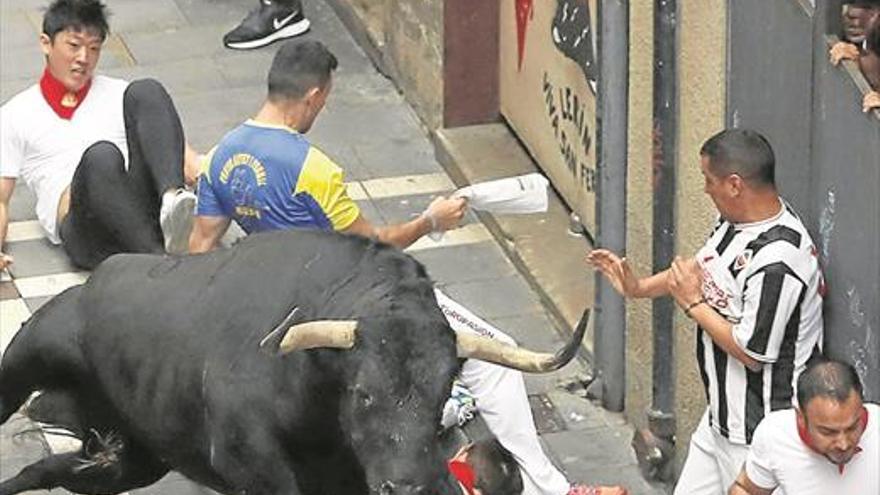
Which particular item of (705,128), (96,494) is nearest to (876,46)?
(705,128)

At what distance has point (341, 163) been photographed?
13.5 m

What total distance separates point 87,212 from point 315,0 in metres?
3.79

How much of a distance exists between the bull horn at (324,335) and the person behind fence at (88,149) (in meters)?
3.52

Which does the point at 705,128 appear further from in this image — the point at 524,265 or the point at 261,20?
the point at 261,20

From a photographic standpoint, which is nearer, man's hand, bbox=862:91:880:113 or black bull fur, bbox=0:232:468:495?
black bull fur, bbox=0:232:468:495

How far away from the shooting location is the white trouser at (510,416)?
9.88 meters

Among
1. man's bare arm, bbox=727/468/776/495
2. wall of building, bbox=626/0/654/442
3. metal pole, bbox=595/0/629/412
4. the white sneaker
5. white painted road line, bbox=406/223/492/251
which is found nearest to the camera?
man's bare arm, bbox=727/468/776/495

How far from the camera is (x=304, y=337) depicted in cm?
778

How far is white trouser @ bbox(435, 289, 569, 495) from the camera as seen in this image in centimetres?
988

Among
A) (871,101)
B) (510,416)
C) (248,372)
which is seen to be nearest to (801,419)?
(871,101)

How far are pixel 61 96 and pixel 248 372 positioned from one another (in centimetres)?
430

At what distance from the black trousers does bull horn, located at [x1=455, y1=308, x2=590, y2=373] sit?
3.96 metres

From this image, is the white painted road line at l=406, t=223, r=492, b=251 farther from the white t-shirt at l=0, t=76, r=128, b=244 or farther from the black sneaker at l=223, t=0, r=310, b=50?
the black sneaker at l=223, t=0, r=310, b=50

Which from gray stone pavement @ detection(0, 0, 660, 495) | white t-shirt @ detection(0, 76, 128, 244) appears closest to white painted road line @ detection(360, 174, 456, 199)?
gray stone pavement @ detection(0, 0, 660, 495)
